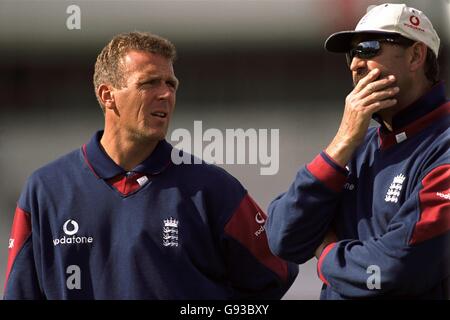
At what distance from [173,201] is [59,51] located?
1.43 m

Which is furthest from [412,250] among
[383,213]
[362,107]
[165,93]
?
[165,93]

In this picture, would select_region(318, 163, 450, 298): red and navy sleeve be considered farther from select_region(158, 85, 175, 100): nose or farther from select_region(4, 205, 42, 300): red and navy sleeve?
select_region(4, 205, 42, 300): red and navy sleeve

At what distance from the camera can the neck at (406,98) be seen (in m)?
2.44

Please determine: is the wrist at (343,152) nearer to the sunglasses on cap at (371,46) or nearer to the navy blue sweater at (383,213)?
the navy blue sweater at (383,213)

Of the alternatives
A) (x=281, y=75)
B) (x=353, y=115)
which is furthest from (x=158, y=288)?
(x=281, y=75)

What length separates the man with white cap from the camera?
2.30 meters

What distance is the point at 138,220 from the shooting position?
281cm

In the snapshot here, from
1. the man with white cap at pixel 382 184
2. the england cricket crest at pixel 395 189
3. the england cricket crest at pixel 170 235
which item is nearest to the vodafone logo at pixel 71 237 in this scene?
the england cricket crest at pixel 170 235

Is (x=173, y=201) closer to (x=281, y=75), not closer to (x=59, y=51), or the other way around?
(x=281, y=75)

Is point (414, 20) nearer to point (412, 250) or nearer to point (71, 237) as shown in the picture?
point (412, 250)

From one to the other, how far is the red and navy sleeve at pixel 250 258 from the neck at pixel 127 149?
36 cm

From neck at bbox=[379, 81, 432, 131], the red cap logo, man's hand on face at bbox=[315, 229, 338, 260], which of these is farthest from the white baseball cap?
man's hand on face at bbox=[315, 229, 338, 260]

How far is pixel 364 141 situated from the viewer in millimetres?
2576
